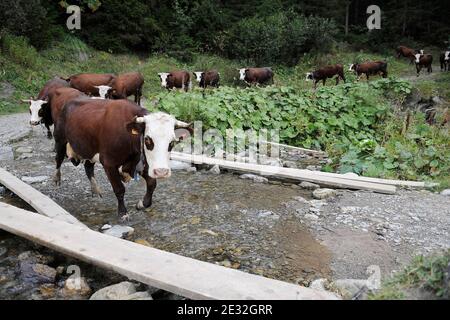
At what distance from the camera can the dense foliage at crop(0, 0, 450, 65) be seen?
72.7ft

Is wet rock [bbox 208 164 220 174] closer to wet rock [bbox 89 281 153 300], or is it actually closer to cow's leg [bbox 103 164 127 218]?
cow's leg [bbox 103 164 127 218]

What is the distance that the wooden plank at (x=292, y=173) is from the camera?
22.2 feet

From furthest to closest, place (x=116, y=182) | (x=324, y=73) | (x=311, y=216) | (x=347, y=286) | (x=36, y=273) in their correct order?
(x=324, y=73) < (x=311, y=216) < (x=116, y=182) < (x=36, y=273) < (x=347, y=286)

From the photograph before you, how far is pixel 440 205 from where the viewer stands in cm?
615

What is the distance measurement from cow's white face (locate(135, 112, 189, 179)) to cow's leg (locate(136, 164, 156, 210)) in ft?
1.71

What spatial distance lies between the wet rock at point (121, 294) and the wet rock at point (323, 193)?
3.65 metres

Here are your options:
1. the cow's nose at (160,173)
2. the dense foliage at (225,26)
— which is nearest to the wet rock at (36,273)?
the cow's nose at (160,173)

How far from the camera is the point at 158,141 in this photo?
15.8 feet

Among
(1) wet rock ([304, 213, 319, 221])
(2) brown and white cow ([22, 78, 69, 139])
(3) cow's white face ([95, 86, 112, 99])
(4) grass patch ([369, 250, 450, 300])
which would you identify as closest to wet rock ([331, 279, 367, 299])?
(4) grass patch ([369, 250, 450, 300])

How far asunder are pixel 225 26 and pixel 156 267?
27.2m

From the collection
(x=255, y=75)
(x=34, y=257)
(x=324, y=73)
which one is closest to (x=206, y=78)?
(x=255, y=75)

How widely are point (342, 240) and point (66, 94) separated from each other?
4.86 meters

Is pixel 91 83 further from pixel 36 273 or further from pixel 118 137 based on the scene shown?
pixel 36 273

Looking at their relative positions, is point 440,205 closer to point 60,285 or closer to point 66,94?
point 60,285
